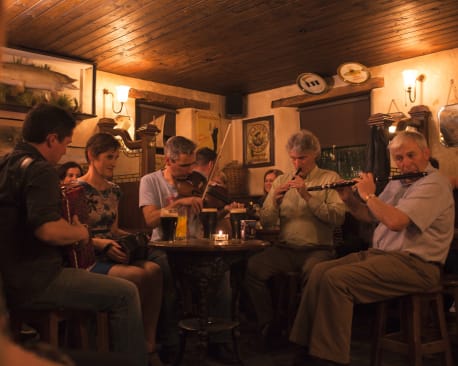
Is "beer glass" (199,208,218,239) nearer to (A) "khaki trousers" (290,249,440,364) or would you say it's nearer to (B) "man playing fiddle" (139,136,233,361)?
(B) "man playing fiddle" (139,136,233,361)

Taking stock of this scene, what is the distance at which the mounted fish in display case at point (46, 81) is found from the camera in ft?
18.2

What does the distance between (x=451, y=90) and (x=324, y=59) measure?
Result: 1.50 meters

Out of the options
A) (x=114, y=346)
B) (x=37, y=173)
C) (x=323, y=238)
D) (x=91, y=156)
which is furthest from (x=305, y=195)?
(x=37, y=173)

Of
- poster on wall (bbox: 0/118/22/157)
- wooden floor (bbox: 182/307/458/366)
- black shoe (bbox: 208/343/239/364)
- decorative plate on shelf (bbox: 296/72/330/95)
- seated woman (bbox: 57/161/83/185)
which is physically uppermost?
decorative plate on shelf (bbox: 296/72/330/95)

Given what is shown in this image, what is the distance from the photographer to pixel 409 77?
19.6 ft

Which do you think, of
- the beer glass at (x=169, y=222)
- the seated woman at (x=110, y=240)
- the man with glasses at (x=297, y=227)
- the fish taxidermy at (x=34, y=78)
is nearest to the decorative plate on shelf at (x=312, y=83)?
the fish taxidermy at (x=34, y=78)

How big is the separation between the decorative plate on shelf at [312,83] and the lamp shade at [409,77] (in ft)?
3.39

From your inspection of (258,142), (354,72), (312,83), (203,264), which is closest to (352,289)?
(203,264)

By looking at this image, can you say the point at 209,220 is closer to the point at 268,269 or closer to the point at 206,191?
the point at 206,191

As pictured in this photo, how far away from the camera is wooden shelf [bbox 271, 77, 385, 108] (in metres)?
6.42

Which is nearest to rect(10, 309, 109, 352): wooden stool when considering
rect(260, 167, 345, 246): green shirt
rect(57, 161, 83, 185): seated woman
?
rect(260, 167, 345, 246): green shirt

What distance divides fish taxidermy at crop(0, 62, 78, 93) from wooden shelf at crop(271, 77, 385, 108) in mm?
2972

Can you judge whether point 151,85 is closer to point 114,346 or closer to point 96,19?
point 96,19

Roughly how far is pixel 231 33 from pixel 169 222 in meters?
2.87
